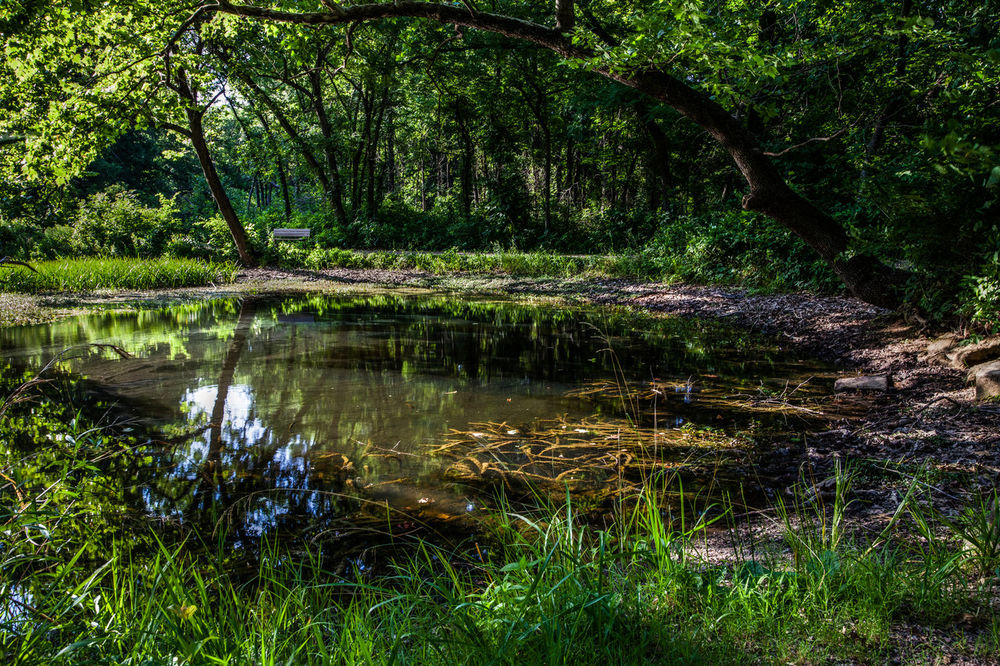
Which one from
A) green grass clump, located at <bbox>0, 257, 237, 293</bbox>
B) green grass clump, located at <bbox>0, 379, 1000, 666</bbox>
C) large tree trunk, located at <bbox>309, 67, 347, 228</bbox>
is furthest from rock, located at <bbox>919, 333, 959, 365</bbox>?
large tree trunk, located at <bbox>309, 67, 347, 228</bbox>

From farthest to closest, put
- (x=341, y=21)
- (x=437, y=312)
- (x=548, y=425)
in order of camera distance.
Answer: (x=437, y=312) < (x=341, y=21) < (x=548, y=425)

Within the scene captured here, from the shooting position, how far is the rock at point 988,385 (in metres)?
3.70

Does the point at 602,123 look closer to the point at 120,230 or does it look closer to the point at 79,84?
the point at 79,84

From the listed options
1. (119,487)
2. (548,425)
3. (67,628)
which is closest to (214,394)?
(119,487)

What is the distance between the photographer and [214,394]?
5.12 metres

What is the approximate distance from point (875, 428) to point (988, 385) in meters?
0.88

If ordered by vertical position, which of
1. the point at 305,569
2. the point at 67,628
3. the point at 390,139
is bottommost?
the point at 305,569

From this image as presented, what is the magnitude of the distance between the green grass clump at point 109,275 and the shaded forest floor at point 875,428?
5.30ft

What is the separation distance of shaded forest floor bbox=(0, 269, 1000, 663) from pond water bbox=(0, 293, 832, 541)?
43 centimetres

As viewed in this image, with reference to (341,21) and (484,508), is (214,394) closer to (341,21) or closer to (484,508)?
(484,508)

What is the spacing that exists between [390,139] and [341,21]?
91.0 ft

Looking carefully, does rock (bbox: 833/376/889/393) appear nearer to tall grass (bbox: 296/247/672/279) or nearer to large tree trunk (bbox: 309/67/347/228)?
tall grass (bbox: 296/247/672/279)

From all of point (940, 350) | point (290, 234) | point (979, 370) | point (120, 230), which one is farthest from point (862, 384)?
point (290, 234)

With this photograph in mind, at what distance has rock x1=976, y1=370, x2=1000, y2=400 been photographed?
370 cm
